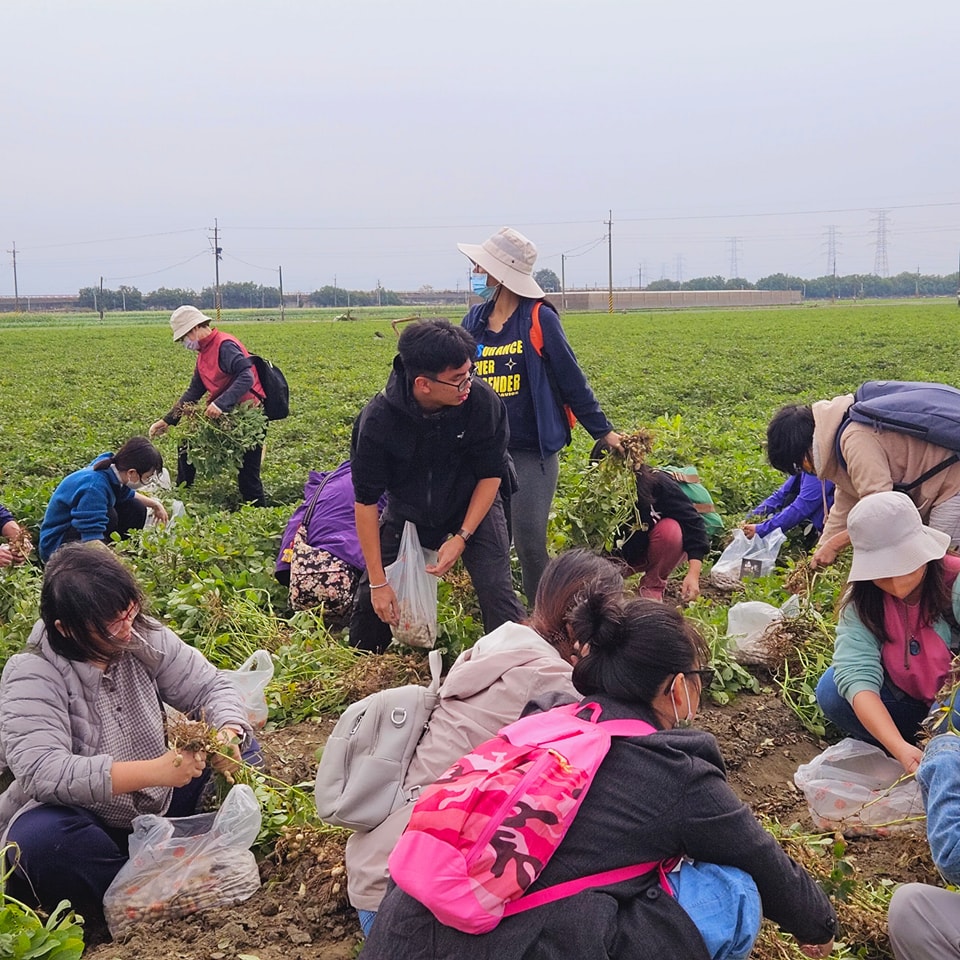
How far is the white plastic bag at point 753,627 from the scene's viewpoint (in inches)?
174

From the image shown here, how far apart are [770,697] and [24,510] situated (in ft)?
17.3

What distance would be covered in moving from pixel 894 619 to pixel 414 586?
1.79 meters

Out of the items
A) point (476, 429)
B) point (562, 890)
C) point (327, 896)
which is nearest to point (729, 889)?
point (562, 890)

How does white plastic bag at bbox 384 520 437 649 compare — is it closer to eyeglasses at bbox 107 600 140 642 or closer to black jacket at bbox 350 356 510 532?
black jacket at bbox 350 356 510 532

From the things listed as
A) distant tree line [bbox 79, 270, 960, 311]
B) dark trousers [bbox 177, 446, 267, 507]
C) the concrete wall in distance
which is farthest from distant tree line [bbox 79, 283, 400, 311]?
dark trousers [bbox 177, 446, 267, 507]

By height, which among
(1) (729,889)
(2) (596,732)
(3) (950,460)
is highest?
(3) (950,460)

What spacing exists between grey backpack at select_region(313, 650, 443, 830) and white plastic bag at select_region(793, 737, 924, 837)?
1426mm

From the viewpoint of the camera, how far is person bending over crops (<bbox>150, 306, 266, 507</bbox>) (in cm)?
718

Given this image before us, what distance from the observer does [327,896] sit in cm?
283

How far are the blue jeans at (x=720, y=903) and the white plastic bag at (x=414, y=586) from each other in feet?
7.36

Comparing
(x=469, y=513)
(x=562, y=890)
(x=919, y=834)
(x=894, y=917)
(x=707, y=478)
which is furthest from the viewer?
(x=707, y=478)

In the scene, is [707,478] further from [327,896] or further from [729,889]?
[729,889]

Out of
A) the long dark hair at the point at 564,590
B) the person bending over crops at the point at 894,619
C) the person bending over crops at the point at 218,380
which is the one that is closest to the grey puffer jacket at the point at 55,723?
the long dark hair at the point at 564,590

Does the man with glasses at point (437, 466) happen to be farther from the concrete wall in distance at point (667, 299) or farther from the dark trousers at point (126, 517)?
the concrete wall in distance at point (667, 299)
